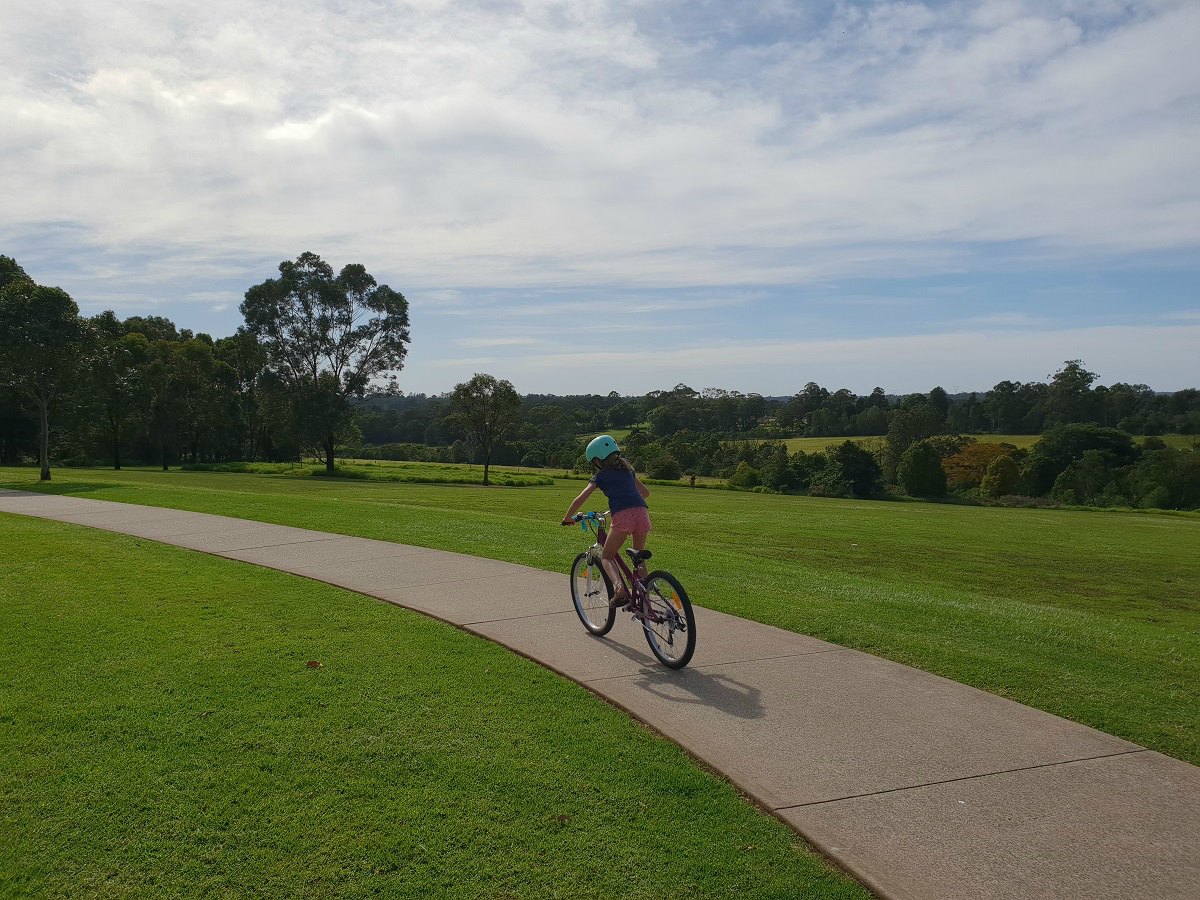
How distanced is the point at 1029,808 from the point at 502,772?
8.48ft

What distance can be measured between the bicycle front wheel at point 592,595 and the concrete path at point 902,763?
0.63 feet

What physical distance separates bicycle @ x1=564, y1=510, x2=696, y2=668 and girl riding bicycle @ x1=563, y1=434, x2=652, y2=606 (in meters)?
0.08

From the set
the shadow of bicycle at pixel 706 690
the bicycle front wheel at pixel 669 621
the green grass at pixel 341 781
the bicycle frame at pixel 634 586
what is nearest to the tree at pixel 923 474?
the bicycle frame at pixel 634 586

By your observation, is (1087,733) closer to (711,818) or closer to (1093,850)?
(1093,850)

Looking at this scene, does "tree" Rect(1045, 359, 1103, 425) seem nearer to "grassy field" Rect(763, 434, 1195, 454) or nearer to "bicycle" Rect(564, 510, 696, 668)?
"grassy field" Rect(763, 434, 1195, 454)

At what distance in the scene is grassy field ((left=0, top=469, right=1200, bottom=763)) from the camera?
637 cm

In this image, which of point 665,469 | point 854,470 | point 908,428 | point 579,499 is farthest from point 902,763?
point 908,428

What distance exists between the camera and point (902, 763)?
4.72 m

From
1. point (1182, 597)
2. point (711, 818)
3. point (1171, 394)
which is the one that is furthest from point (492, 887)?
point (1171, 394)

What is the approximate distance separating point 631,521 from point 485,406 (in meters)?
55.8

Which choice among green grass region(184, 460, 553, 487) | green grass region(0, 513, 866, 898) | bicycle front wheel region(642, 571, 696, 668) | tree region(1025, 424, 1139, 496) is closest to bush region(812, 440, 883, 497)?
tree region(1025, 424, 1139, 496)

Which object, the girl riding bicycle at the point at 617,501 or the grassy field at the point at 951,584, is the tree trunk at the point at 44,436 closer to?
the grassy field at the point at 951,584

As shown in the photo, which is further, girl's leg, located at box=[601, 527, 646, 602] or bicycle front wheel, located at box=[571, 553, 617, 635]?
bicycle front wheel, located at box=[571, 553, 617, 635]

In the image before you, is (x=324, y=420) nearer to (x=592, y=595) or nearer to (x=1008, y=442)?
(x=592, y=595)
